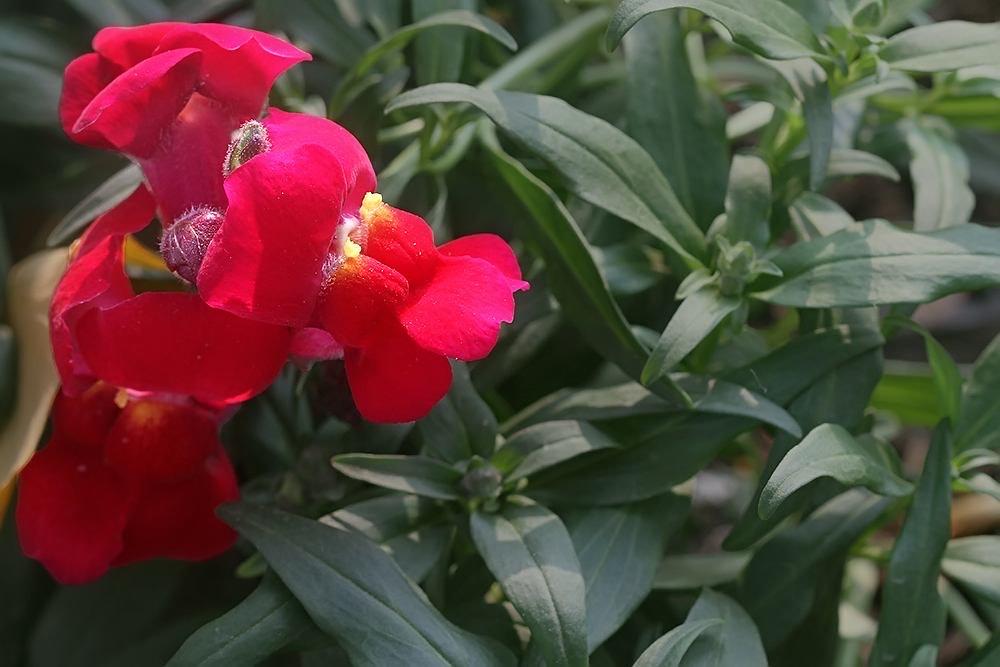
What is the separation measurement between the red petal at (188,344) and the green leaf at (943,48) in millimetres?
464

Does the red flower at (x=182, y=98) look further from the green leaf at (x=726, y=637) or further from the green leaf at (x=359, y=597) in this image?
the green leaf at (x=726, y=637)

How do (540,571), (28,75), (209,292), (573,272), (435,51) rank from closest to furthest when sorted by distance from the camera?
(209,292) < (540,571) < (573,272) < (435,51) < (28,75)

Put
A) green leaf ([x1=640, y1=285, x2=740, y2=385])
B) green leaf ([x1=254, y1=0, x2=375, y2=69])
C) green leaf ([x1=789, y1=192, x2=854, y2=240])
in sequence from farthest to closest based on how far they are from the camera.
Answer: green leaf ([x1=254, y1=0, x2=375, y2=69]), green leaf ([x1=789, y1=192, x2=854, y2=240]), green leaf ([x1=640, y1=285, x2=740, y2=385])

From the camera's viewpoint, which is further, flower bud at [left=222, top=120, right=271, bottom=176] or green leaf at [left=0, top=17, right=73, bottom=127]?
green leaf at [left=0, top=17, right=73, bottom=127]

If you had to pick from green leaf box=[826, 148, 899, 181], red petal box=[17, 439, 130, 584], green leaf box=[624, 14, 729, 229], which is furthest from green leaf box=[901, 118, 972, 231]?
red petal box=[17, 439, 130, 584]

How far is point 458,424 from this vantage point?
2.52 feet

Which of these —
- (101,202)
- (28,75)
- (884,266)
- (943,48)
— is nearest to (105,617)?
(101,202)

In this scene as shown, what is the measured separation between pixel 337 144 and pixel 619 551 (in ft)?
1.08

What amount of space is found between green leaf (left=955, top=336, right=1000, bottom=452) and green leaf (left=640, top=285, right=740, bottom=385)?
0.67 feet

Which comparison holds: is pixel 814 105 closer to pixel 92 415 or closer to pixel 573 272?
pixel 573 272

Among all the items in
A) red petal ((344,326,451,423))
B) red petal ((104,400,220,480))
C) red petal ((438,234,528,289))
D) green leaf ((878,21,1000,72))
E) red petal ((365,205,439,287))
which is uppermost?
green leaf ((878,21,1000,72))

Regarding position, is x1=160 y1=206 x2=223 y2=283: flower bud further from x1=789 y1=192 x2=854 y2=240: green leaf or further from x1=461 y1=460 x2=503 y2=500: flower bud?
x1=789 y1=192 x2=854 y2=240: green leaf

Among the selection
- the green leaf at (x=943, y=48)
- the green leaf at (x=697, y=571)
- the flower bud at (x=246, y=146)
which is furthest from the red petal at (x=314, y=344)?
the green leaf at (x=943, y=48)

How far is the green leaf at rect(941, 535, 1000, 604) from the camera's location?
81 cm
